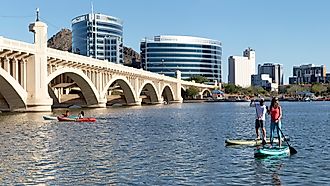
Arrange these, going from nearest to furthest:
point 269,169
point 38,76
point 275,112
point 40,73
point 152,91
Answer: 1. point 269,169
2. point 275,112
3. point 38,76
4. point 40,73
5. point 152,91

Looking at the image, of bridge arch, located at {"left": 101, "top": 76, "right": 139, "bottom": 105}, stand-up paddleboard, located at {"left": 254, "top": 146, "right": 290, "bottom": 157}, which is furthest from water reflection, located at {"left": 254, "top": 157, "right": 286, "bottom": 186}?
bridge arch, located at {"left": 101, "top": 76, "right": 139, "bottom": 105}

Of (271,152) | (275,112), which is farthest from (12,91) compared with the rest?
(271,152)

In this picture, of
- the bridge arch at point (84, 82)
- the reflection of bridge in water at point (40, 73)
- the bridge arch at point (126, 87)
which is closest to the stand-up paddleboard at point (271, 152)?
the reflection of bridge in water at point (40, 73)

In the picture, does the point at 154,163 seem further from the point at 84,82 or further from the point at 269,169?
the point at 84,82

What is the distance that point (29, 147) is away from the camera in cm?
3219

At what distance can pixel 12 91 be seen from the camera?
70625mm

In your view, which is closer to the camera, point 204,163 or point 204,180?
point 204,180

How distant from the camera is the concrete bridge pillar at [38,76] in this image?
74.4 metres

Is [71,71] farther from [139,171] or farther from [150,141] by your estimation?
[139,171]

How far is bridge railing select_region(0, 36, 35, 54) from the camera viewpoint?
63.8 meters

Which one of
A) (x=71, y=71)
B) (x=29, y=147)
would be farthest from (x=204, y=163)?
(x=71, y=71)

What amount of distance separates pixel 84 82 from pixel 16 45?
29839 mm

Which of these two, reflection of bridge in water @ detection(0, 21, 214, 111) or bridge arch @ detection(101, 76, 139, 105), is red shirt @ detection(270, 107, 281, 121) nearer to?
reflection of bridge in water @ detection(0, 21, 214, 111)

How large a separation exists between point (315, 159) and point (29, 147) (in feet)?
55.2
